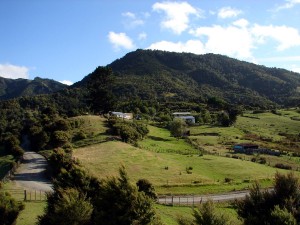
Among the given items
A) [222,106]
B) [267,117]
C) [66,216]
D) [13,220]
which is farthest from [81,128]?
→ [222,106]

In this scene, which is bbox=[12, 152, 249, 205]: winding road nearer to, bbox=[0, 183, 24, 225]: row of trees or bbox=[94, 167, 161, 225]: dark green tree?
bbox=[0, 183, 24, 225]: row of trees

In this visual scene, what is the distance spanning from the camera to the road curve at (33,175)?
160ft

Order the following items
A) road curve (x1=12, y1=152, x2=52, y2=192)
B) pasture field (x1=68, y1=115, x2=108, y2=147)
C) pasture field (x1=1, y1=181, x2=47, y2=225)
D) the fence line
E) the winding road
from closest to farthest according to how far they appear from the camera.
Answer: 1. pasture field (x1=1, y1=181, x2=47, y2=225)
2. the fence line
3. the winding road
4. road curve (x1=12, y1=152, x2=52, y2=192)
5. pasture field (x1=68, y1=115, x2=108, y2=147)

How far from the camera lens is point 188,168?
6084 centimetres

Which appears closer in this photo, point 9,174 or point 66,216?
point 66,216

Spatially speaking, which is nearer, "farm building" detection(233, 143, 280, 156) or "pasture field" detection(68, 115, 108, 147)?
"pasture field" detection(68, 115, 108, 147)

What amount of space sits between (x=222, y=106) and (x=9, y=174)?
13623 centimetres

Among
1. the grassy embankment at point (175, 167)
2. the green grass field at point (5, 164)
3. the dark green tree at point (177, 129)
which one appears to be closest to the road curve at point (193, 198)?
the grassy embankment at point (175, 167)

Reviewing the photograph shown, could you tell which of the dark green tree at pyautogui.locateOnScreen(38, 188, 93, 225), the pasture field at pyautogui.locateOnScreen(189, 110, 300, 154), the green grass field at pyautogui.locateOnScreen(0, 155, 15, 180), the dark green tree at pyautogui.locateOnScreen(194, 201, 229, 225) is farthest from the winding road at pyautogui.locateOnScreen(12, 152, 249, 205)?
the pasture field at pyautogui.locateOnScreen(189, 110, 300, 154)

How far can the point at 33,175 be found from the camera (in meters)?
55.1

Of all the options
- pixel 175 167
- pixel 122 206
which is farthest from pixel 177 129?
pixel 122 206

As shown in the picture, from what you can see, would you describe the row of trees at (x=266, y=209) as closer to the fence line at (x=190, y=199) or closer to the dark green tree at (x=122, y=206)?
the dark green tree at (x=122, y=206)

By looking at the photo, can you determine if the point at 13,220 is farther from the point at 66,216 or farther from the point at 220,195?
the point at 220,195

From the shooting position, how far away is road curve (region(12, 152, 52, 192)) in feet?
160
